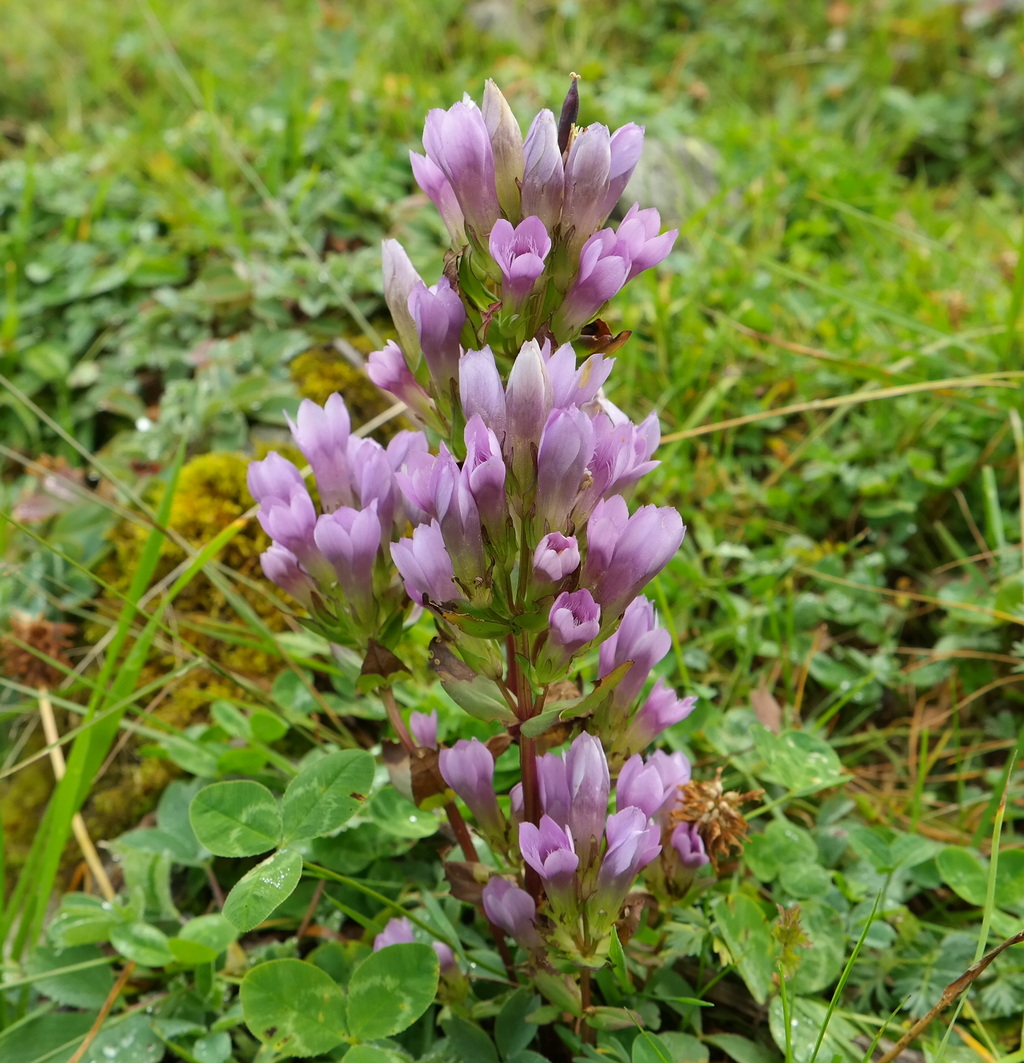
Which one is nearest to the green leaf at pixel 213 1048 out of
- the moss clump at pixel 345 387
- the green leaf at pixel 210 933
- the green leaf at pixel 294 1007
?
the green leaf at pixel 210 933

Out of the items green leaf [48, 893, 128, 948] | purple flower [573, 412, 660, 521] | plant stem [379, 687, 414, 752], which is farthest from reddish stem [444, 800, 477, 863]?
green leaf [48, 893, 128, 948]

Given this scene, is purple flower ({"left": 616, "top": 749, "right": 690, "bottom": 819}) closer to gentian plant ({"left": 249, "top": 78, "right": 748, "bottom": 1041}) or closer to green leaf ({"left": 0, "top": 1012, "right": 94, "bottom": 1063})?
gentian plant ({"left": 249, "top": 78, "right": 748, "bottom": 1041})

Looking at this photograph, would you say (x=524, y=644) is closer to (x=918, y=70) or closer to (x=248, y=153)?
(x=248, y=153)

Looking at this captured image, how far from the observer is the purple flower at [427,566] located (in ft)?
3.78

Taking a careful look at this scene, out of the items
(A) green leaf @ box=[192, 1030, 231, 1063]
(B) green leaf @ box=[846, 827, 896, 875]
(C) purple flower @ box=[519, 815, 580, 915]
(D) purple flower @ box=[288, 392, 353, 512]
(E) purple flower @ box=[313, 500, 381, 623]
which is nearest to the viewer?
(C) purple flower @ box=[519, 815, 580, 915]

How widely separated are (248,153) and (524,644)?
10.1 ft

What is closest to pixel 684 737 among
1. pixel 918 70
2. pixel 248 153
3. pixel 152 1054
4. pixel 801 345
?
pixel 152 1054

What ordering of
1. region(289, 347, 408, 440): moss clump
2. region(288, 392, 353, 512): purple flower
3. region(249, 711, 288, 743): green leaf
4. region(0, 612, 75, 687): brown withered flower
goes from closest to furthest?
region(288, 392, 353, 512): purple flower → region(249, 711, 288, 743): green leaf → region(0, 612, 75, 687): brown withered flower → region(289, 347, 408, 440): moss clump

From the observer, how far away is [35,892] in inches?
69.2

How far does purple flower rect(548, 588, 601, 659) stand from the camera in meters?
1.13

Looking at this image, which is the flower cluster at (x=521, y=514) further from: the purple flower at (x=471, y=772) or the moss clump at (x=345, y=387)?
the moss clump at (x=345, y=387)

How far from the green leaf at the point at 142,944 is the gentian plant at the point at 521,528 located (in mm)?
435

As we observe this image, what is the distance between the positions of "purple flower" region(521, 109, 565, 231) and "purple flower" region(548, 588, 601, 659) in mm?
503

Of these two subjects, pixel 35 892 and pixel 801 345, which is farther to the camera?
pixel 801 345
